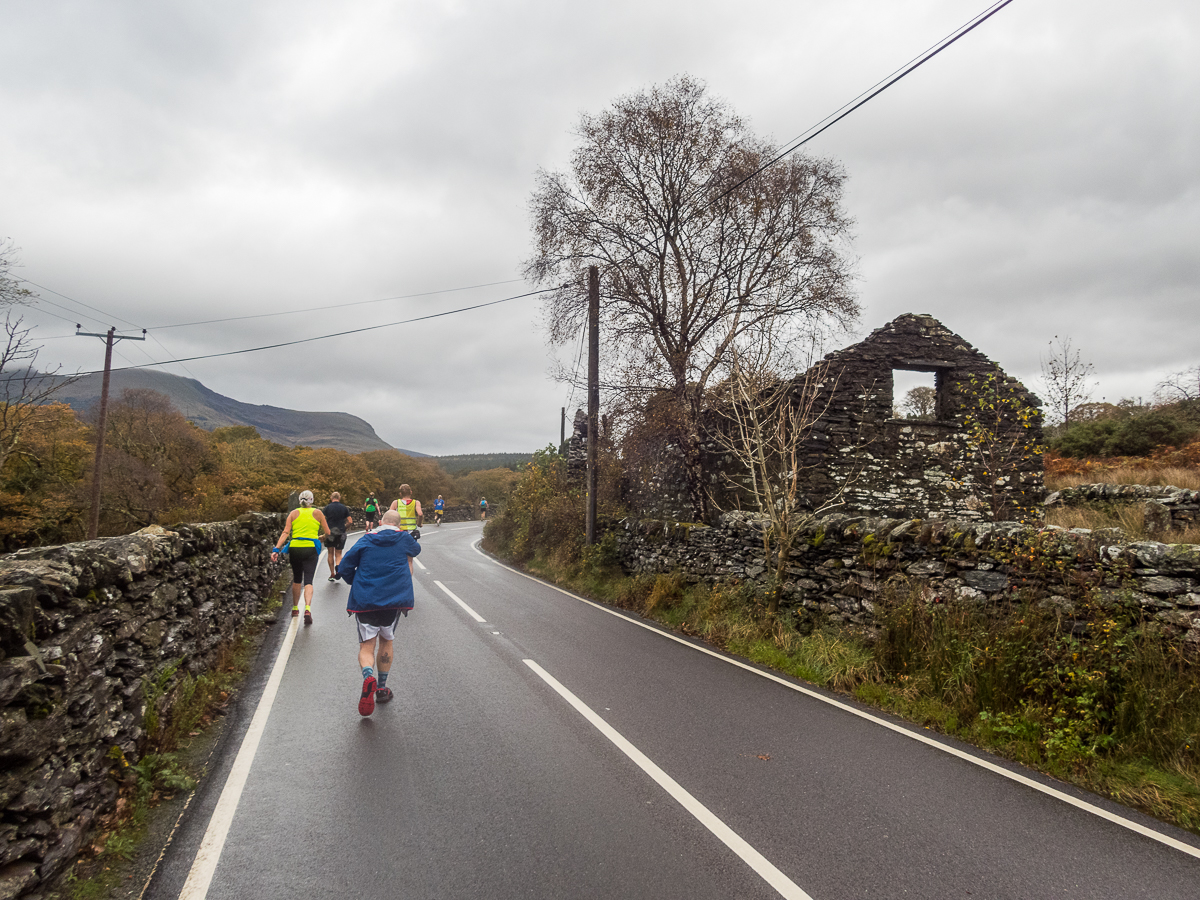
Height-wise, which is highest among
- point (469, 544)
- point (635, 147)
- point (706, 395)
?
point (635, 147)

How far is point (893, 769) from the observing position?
5.02 meters

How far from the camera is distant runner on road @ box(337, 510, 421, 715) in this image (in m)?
6.46

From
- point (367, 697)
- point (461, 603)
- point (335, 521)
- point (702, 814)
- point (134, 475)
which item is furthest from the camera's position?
point (134, 475)

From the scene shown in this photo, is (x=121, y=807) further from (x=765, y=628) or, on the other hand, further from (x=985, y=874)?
(x=765, y=628)

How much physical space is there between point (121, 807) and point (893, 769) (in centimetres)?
506

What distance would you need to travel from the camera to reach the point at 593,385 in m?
17.2

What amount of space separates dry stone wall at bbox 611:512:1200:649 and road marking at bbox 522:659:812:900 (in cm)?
391

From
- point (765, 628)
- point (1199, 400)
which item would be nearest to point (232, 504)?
point (765, 628)

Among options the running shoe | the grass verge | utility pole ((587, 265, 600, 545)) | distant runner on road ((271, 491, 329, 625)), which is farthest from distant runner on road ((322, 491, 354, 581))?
the grass verge

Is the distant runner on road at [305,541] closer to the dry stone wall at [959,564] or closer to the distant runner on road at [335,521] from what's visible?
the distant runner on road at [335,521]

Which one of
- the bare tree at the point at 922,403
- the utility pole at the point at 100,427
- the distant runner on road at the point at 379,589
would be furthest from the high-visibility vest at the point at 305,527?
the utility pole at the point at 100,427

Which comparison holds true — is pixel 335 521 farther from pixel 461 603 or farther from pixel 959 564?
pixel 959 564

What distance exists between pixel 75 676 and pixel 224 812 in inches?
48.0

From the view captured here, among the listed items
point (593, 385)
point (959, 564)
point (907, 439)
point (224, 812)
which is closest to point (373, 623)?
point (224, 812)
